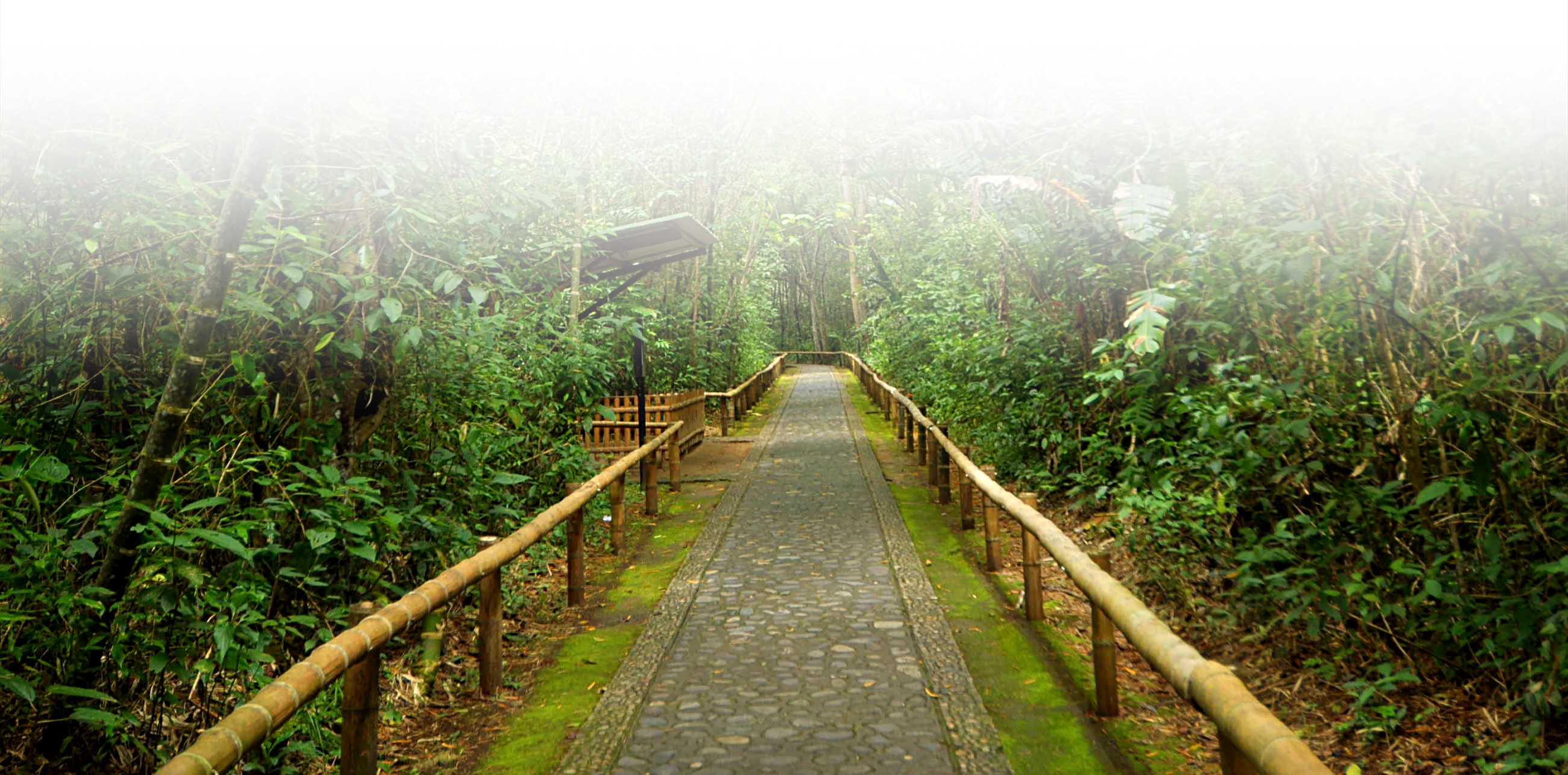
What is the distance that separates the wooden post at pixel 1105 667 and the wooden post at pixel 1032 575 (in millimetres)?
1164

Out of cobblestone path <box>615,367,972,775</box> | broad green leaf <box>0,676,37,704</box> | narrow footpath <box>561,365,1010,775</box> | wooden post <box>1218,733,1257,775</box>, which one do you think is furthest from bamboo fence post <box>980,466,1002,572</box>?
broad green leaf <box>0,676,37,704</box>

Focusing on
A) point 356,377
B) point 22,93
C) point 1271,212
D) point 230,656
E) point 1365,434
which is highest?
point 22,93

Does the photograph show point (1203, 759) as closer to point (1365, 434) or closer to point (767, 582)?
point (1365, 434)

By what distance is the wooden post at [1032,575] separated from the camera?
493 centimetres

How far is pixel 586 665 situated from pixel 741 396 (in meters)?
14.1

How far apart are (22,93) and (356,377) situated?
164 centimetres

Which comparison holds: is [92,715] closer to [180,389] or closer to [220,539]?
[220,539]

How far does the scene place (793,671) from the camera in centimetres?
427

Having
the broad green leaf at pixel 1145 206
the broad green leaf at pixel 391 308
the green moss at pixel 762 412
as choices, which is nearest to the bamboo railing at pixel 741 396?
the green moss at pixel 762 412

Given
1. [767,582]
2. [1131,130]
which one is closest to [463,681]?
[767,582]

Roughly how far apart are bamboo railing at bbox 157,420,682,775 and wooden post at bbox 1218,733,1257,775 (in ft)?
7.57

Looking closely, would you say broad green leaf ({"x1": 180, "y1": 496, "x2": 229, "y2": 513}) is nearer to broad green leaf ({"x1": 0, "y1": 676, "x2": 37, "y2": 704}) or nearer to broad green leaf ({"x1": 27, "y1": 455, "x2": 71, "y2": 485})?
broad green leaf ({"x1": 27, "y1": 455, "x2": 71, "y2": 485})

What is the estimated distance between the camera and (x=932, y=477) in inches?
377

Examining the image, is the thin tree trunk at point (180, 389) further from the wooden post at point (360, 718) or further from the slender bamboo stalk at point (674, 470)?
the slender bamboo stalk at point (674, 470)
